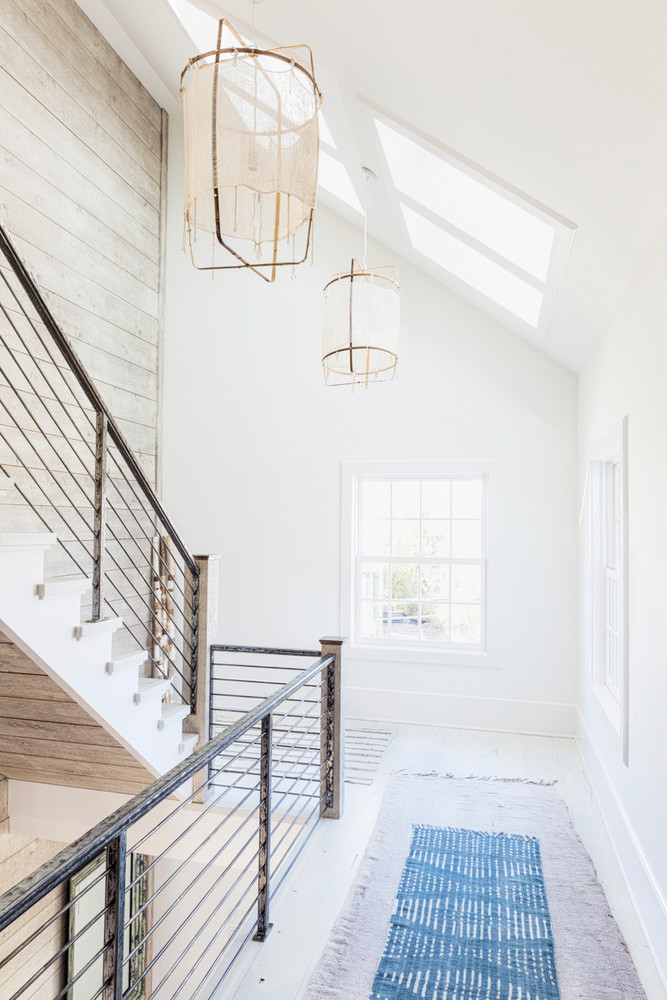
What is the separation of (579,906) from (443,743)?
6.29ft

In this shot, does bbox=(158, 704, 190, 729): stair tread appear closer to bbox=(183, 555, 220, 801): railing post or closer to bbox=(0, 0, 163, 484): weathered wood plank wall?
bbox=(183, 555, 220, 801): railing post

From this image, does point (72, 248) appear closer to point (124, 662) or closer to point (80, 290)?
point (80, 290)

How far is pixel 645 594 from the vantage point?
262 centimetres

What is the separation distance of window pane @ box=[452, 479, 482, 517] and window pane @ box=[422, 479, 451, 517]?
51 mm

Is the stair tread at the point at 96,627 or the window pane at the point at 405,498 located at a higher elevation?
the window pane at the point at 405,498

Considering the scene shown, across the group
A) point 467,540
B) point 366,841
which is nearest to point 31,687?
point 366,841

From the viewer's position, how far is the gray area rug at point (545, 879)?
218cm

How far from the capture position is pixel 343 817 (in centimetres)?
333

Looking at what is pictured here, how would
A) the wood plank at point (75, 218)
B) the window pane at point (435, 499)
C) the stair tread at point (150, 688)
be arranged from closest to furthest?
the stair tread at point (150, 688) → the wood plank at point (75, 218) → the window pane at point (435, 499)

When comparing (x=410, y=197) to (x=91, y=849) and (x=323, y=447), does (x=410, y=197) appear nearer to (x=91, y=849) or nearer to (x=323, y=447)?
(x=323, y=447)

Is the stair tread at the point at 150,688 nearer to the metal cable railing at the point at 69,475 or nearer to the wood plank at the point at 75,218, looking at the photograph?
the metal cable railing at the point at 69,475

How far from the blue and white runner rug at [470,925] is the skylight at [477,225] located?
2.68 meters

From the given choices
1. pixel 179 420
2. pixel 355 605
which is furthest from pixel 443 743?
pixel 179 420

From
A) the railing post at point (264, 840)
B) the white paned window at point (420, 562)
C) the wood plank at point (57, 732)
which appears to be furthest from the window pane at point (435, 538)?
the railing post at point (264, 840)
